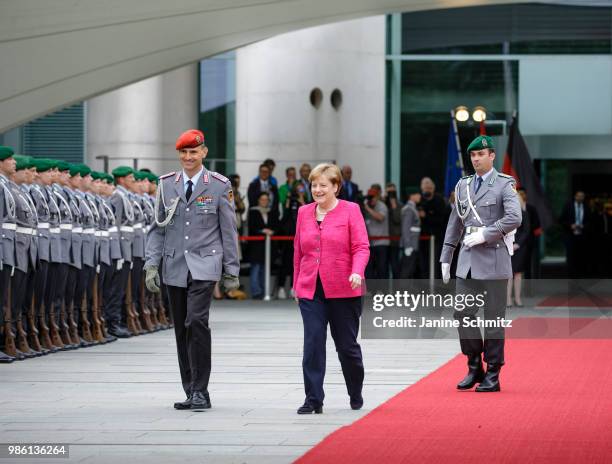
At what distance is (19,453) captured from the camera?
8.22 meters

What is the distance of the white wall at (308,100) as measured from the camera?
27.5 meters

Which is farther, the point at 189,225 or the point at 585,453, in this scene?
the point at 189,225

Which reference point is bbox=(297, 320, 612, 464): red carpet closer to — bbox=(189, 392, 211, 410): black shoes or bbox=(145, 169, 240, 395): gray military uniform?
bbox=(189, 392, 211, 410): black shoes

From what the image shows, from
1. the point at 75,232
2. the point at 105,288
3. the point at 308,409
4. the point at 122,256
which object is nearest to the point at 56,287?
the point at 75,232

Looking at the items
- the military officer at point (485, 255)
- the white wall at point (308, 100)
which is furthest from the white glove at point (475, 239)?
the white wall at point (308, 100)

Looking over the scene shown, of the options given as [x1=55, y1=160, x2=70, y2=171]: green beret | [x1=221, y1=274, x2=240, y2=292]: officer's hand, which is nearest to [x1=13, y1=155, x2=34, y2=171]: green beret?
[x1=55, y1=160, x2=70, y2=171]: green beret

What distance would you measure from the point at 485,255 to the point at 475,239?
0.70 ft

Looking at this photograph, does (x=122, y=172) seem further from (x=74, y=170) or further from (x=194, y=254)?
(x=194, y=254)

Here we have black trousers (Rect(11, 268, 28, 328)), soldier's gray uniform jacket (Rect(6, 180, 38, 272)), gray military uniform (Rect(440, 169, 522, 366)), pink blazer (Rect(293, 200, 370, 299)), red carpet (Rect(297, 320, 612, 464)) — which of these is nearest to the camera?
red carpet (Rect(297, 320, 612, 464))

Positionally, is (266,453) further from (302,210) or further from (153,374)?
(153,374)

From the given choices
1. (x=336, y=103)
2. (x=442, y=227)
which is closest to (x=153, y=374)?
(x=442, y=227)

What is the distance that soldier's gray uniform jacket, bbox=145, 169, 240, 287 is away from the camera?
1046cm

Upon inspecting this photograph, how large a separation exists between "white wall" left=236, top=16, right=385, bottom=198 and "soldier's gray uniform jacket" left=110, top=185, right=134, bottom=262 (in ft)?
30.0

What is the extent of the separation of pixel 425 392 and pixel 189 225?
94.6 inches
